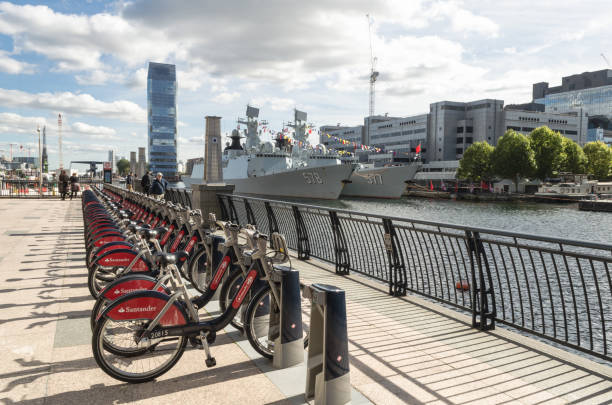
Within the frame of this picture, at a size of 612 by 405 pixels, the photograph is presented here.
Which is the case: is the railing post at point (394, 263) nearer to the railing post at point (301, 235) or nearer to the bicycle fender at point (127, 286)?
the railing post at point (301, 235)

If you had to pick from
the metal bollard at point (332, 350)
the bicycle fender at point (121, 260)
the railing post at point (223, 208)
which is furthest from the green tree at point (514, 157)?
the metal bollard at point (332, 350)

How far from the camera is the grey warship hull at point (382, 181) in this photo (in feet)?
189

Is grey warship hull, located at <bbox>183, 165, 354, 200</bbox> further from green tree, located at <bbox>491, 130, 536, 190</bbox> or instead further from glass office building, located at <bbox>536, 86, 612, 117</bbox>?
glass office building, located at <bbox>536, 86, 612, 117</bbox>

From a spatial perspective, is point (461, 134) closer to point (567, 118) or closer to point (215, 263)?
point (567, 118)

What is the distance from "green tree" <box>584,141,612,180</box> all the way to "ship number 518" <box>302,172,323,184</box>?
48.9 m

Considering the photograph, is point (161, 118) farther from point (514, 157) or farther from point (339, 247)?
point (339, 247)

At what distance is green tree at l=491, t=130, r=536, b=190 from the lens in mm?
61531

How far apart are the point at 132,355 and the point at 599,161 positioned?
275ft

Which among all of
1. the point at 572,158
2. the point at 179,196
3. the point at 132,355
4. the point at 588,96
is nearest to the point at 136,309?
the point at 132,355

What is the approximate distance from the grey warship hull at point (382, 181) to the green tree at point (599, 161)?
34.7 m

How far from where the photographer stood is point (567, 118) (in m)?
103

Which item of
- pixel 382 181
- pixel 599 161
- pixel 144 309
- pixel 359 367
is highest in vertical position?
pixel 599 161

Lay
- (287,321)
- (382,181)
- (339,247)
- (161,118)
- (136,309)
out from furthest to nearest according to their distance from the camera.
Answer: (161,118), (382,181), (339,247), (287,321), (136,309)

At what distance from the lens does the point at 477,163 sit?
236 ft
